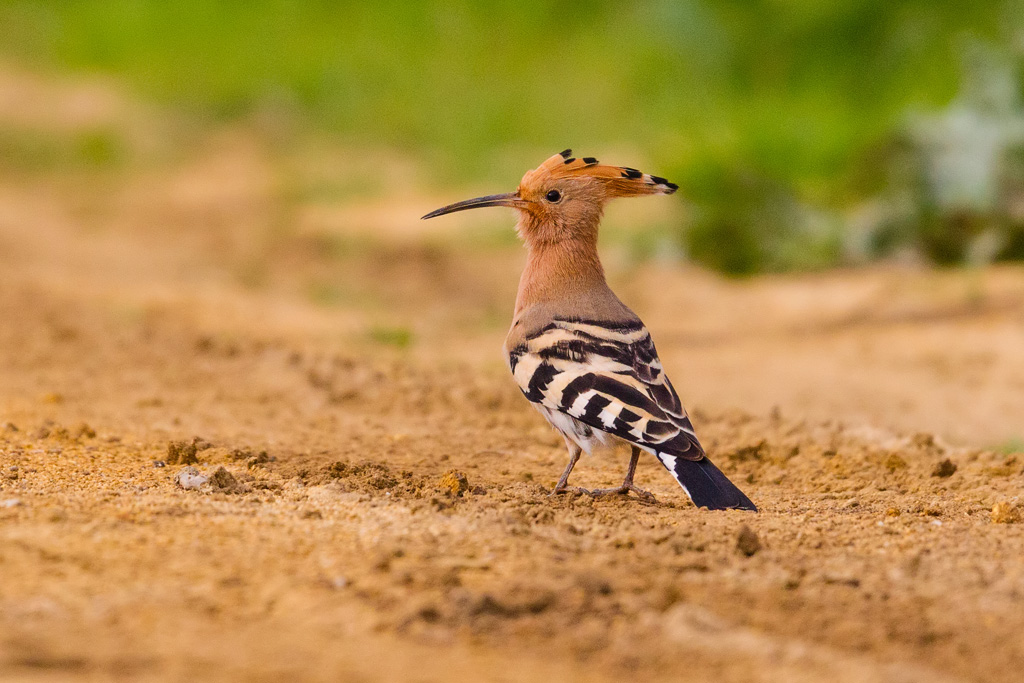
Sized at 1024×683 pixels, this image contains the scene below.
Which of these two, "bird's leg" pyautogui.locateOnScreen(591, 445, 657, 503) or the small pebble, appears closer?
the small pebble

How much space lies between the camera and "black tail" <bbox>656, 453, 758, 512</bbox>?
10.3 feet

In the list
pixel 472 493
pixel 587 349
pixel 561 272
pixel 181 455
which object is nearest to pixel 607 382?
pixel 587 349

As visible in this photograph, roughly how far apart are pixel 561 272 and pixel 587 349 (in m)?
0.51

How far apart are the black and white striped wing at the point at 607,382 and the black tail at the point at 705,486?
0.03 meters

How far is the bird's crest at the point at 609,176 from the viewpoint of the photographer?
401 cm

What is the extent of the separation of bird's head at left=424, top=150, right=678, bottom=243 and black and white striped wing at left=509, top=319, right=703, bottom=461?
1.48ft

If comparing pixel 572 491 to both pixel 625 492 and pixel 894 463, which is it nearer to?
pixel 625 492

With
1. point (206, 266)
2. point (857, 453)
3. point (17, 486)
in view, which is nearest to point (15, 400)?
Answer: point (17, 486)

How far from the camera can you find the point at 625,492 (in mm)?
3559

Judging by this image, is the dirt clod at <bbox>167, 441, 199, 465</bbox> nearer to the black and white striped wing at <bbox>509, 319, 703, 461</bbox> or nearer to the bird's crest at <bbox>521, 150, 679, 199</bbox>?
the black and white striped wing at <bbox>509, 319, 703, 461</bbox>

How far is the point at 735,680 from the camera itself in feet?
7.01

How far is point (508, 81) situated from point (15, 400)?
9.27m

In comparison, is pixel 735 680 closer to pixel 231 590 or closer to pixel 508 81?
pixel 231 590

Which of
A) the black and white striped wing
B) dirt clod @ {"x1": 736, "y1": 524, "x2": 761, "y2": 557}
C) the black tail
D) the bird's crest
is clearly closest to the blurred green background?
the bird's crest
